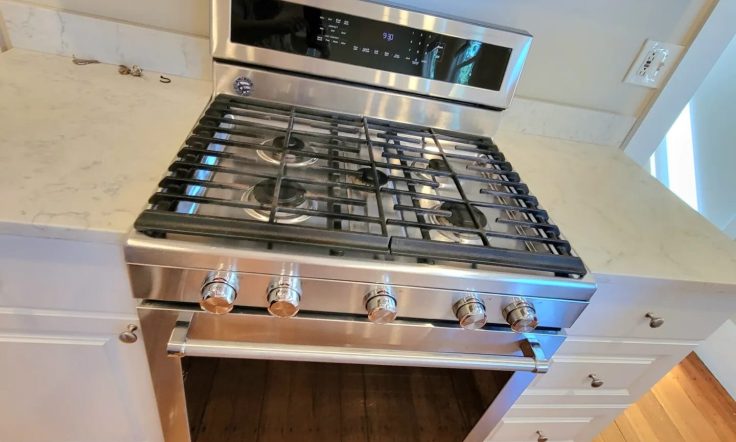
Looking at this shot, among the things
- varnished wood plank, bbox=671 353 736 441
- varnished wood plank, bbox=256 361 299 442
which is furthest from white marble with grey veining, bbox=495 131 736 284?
varnished wood plank, bbox=671 353 736 441

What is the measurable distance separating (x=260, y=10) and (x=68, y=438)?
0.98m

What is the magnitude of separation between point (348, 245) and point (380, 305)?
101mm

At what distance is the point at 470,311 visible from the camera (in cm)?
67

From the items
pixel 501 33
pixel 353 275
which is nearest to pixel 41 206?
pixel 353 275

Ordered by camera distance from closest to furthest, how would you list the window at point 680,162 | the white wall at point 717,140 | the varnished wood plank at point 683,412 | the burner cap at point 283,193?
the burner cap at point 283,193 < the varnished wood plank at point 683,412 < the white wall at point 717,140 < the window at point 680,162

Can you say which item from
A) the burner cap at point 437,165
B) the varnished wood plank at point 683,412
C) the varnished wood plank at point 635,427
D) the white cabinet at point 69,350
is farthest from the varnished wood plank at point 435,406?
the varnished wood plank at point 683,412

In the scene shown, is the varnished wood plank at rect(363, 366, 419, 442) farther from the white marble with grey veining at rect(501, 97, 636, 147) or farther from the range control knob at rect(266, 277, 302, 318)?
the white marble with grey veining at rect(501, 97, 636, 147)

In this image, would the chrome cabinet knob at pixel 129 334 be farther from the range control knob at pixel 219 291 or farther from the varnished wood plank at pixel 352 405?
the varnished wood plank at pixel 352 405

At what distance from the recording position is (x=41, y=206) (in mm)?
607

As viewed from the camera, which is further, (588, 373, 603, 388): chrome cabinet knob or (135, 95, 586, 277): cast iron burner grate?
(588, 373, 603, 388): chrome cabinet knob

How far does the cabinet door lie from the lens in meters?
0.73

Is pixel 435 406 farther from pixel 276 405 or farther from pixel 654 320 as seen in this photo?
pixel 654 320

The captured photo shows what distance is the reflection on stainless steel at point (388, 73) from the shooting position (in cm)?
90

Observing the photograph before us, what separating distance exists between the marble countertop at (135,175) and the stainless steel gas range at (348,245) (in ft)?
0.23
